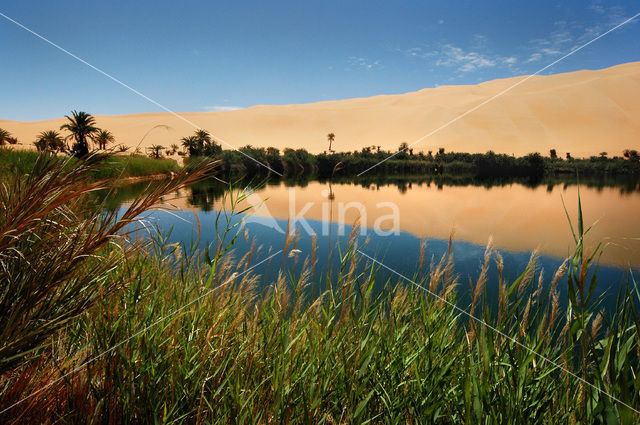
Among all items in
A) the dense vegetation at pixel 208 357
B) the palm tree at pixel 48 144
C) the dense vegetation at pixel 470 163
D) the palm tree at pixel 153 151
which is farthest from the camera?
the dense vegetation at pixel 470 163

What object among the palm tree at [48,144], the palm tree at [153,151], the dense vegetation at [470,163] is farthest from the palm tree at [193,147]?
the palm tree at [48,144]

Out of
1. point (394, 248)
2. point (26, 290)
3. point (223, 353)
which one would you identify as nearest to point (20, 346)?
point (26, 290)

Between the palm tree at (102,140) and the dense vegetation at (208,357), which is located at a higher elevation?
the palm tree at (102,140)

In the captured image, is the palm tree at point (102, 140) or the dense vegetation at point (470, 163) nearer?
the palm tree at point (102, 140)

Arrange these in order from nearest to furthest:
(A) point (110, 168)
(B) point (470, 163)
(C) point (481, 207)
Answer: (A) point (110, 168)
(C) point (481, 207)
(B) point (470, 163)

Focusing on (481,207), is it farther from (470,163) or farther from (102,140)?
(102,140)

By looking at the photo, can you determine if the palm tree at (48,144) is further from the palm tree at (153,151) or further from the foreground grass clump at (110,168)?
the palm tree at (153,151)

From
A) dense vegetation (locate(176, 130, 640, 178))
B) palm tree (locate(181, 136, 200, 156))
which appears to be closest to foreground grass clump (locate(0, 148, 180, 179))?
palm tree (locate(181, 136, 200, 156))

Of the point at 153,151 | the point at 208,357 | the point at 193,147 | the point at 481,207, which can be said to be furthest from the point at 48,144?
the point at 193,147

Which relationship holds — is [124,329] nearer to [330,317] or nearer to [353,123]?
[330,317]

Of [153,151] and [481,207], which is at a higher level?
[153,151]

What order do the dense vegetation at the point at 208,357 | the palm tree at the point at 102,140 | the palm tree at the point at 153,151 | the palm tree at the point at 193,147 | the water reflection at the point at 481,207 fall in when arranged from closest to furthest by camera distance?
1. the dense vegetation at the point at 208,357
2. the palm tree at the point at 102,140
3. the palm tree at the point at 153,151
4. the water reflection at the point at 481,207
5. the palm tree at the point at 193,147

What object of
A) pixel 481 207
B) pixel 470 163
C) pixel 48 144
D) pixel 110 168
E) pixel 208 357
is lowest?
pixel 481 207

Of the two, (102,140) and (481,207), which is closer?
(102,140)
